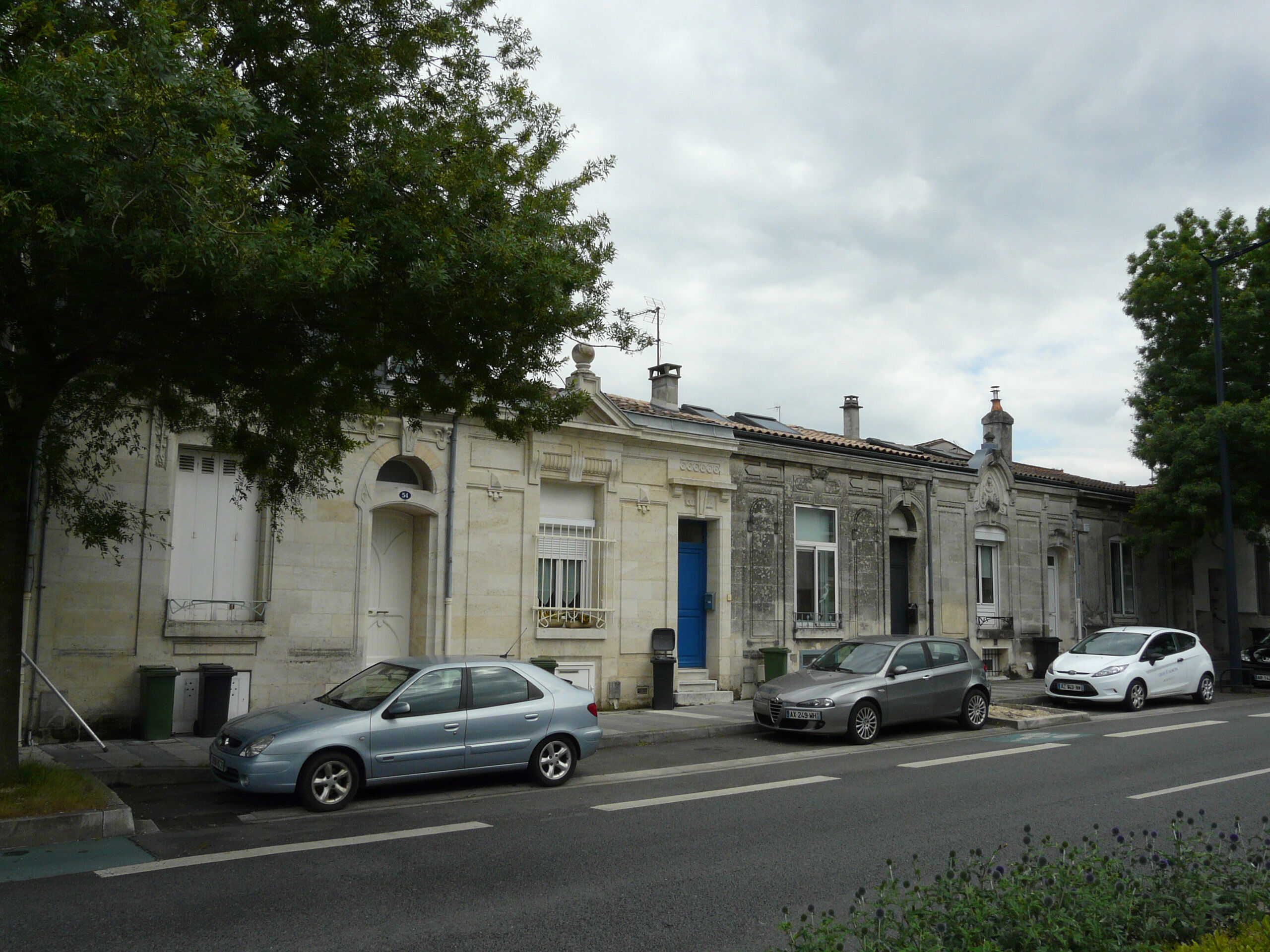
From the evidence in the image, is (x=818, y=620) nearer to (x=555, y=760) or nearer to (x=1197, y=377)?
(x=555, y=760)

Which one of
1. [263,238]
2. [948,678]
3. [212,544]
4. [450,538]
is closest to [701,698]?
[948,678]

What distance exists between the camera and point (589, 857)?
7.23 metres

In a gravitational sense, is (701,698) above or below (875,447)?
below

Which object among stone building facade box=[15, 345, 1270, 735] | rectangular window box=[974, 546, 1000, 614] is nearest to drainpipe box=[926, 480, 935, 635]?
stone building facade box=[15, 345, 1270, 735]

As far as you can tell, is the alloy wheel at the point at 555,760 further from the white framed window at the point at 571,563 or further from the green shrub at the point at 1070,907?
the green shrub at the point at 1070,907

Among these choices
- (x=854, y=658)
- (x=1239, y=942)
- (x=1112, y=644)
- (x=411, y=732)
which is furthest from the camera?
(x=1112, y=644)

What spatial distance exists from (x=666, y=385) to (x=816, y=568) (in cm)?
474

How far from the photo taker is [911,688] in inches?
560

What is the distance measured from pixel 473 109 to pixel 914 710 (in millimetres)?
10152

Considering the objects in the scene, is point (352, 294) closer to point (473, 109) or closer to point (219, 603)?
point (473, 109)

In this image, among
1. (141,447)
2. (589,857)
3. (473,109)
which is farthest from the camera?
(141,447)

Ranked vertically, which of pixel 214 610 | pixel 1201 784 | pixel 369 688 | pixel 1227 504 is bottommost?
pixel 1201 784

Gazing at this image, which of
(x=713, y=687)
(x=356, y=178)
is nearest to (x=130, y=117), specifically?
(x=356, y=178)

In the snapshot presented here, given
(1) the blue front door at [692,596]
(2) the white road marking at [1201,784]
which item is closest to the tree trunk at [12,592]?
(2) the white road marking at [1201,784]
